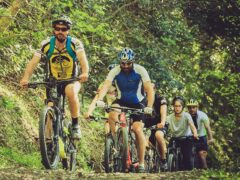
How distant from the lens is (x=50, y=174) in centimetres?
660

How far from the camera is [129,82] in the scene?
9500 mm

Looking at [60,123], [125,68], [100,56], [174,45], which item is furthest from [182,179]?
[174,45]

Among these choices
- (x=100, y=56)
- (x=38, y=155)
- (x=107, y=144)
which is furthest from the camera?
(x=100, y=56)

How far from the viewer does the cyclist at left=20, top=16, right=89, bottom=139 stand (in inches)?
313

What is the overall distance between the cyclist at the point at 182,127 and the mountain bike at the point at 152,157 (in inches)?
24.3

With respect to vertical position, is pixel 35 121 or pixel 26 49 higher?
pixel 26 49

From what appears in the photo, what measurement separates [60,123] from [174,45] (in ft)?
32.3

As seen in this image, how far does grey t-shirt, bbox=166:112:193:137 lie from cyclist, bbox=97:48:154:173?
296cm

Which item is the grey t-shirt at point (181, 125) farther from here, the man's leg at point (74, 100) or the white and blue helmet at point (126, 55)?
the man's leg at point (74, 100)

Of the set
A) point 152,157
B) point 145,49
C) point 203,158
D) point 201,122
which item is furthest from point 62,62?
point 145,49

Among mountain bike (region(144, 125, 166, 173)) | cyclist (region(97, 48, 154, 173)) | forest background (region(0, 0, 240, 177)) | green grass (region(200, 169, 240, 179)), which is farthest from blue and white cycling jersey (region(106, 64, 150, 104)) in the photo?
green grass (region(200, 169, 240, 179))

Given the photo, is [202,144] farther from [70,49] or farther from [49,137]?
[49,137]

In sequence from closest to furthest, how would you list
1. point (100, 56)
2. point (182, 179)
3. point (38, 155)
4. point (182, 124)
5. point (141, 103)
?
point (182, 179) → point (141, 103) → point (38, 155) → point (182, 124) → point (100, 56)

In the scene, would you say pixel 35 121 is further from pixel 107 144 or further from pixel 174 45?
pixel 174 45
